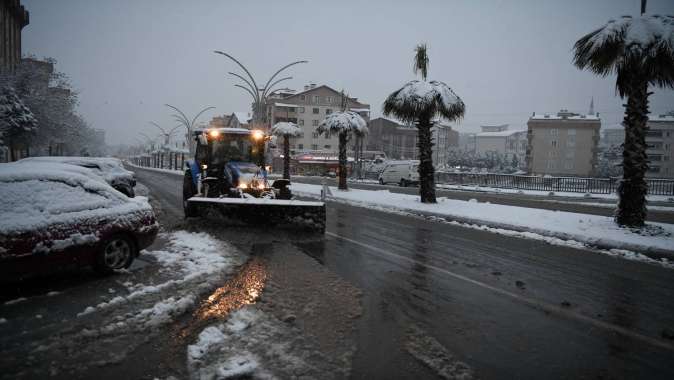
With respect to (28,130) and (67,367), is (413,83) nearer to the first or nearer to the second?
(67,367)

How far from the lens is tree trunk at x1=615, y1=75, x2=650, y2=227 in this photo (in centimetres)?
1076

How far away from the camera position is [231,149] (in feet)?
41.0

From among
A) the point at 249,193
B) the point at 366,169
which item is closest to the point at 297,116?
the point at 366,169

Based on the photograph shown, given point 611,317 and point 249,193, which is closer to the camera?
point 611,317

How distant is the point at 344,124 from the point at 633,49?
15.9 meters

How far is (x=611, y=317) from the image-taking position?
15.8ft

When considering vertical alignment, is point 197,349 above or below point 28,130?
below

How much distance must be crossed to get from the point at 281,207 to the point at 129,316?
5.41 meters

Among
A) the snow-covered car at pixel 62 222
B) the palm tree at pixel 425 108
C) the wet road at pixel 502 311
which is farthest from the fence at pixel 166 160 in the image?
the wet road at pixel 502 311

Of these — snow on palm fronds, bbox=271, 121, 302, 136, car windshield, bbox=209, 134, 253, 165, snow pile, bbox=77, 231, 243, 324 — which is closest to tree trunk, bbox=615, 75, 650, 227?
snow pile, bbox=77, 231, 243, 324

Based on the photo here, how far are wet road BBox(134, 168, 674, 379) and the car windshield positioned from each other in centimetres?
425

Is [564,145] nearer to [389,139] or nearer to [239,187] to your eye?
[389,139]

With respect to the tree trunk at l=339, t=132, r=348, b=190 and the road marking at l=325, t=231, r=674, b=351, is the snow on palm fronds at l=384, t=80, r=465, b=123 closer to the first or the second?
the tree trunk at l=339, t=132, r=348, b=190

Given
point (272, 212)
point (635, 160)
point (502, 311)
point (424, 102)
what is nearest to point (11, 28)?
point (424, 102)
